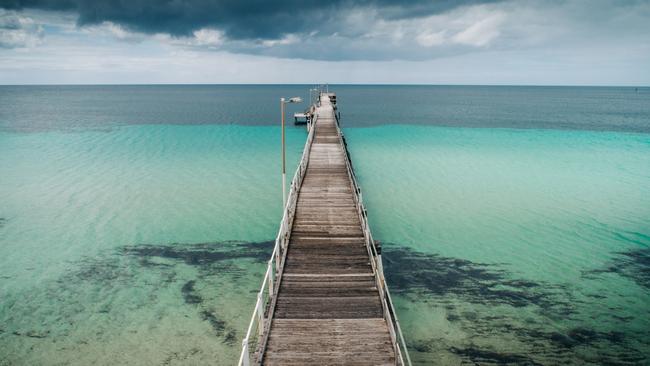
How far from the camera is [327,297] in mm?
11383

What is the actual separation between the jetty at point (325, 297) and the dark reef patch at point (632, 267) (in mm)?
10532

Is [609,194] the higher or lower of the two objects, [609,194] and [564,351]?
the higher

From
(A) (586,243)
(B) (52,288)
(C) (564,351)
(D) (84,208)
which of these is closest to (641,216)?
(A) (586,243)

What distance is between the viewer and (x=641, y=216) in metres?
→ 23.3

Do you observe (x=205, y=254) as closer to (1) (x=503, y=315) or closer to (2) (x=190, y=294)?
(2) (x=190, y=294)

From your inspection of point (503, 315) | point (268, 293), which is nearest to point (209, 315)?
point (268, 293)

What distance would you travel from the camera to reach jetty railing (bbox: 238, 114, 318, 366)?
8.95m

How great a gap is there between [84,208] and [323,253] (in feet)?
58.0

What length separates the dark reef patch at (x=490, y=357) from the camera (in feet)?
38.0

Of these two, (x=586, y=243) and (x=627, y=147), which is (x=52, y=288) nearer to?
(x=586, y=243)

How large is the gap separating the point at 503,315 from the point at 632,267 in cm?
819

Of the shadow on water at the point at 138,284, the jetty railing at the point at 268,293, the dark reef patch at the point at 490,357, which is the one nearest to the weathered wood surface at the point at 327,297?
the jetty railing at the point at 268,293

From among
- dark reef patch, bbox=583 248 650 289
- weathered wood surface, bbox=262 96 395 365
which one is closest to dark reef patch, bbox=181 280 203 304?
weathered wood surface, bbox=262 96 395 365

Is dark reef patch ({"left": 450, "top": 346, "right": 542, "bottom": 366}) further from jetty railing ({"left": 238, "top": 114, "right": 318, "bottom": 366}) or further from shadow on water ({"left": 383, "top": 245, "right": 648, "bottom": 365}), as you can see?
jetty railing ({"left": 238, "top": 114, "right": 318, "bottom": 366})
